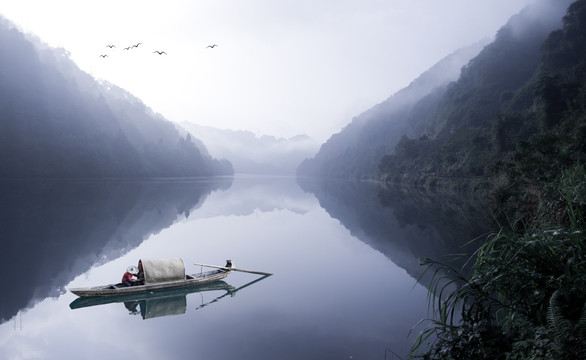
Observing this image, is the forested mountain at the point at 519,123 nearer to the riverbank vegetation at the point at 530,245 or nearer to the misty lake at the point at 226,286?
the riverbank vegetation at the point at 530,245

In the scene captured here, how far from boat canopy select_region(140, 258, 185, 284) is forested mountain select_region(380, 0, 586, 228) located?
13.6 meters

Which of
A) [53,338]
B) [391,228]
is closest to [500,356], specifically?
[53,338]

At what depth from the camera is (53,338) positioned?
36.4ft

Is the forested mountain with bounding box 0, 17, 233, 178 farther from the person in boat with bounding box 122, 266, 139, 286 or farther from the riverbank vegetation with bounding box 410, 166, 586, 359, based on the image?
the riverbank vegetation with bounding box 410, 166, 586, 359

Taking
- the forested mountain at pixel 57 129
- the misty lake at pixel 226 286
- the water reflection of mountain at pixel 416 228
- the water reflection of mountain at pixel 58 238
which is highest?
the forested mountain at pixel 57 129

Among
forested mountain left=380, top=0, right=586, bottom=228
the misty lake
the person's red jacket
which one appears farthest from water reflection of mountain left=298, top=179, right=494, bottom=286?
the person's red jacket

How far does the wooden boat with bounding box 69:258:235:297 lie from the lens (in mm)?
13852

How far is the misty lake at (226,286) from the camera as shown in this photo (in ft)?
35.0

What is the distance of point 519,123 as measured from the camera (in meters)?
61.7

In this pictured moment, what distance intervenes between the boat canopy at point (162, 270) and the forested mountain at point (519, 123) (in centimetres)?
1361

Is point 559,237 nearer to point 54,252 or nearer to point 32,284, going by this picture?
point 32,284

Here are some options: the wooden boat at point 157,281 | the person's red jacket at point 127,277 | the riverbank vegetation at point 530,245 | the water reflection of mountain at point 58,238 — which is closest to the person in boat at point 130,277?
the person's red jacket at point 127,277

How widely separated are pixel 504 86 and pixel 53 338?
5233 inches

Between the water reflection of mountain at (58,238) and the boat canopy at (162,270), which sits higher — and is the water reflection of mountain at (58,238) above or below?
above
